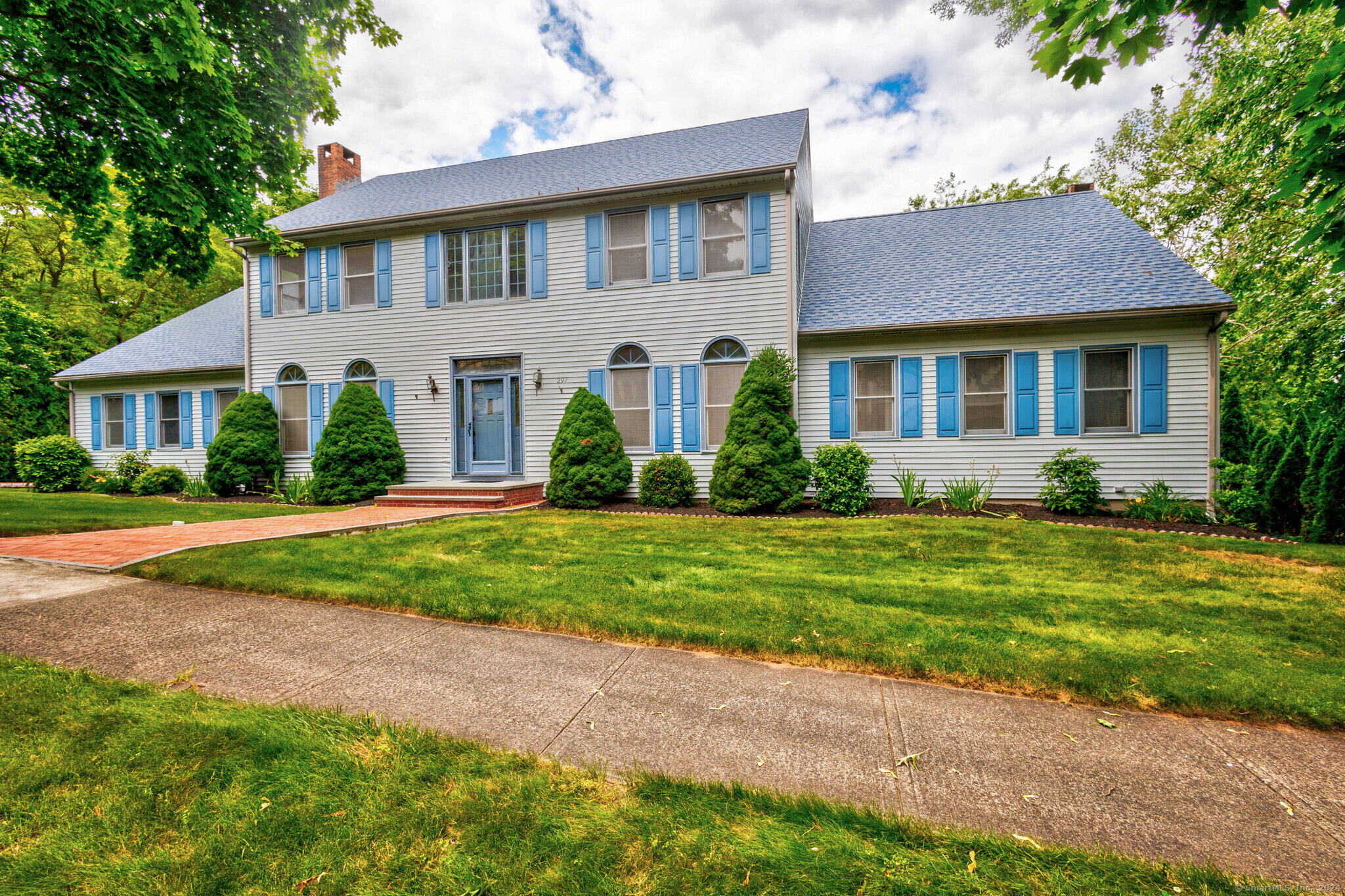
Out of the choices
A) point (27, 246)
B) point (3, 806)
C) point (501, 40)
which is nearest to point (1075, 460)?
point (3, 806)

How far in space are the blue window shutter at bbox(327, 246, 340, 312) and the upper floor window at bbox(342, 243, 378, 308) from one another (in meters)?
0.15

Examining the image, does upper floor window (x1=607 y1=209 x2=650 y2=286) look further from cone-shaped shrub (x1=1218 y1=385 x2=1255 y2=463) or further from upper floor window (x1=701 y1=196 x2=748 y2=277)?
cone-shaped shrub (x1=1218 y1=385 x2=1255 y2=463)

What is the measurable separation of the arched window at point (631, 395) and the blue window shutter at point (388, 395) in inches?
206

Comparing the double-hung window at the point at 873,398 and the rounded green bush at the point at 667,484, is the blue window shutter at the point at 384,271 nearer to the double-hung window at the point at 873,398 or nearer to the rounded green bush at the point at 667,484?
the rounded green bush at the point at 667,484

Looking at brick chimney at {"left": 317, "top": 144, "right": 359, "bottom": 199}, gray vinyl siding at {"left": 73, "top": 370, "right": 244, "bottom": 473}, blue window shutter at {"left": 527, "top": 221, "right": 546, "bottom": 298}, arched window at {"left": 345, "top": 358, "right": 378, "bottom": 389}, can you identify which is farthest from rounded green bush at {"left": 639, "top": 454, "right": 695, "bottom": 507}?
brick chimney at {"left": 317, "top": 144, "right": 359, "bottom": 199}

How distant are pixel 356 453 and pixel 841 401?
32.9ft

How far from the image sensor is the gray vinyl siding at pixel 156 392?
1438cm

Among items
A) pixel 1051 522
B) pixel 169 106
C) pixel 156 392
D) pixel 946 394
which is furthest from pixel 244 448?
pixel 1051 522

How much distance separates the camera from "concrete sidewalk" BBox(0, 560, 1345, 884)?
2.08m

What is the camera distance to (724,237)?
1090 cm

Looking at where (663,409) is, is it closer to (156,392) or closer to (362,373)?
(362,373)

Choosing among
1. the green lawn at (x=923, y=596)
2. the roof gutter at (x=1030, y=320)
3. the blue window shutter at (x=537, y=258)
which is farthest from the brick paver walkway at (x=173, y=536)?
the roof gutter at (x=1030, y=320)

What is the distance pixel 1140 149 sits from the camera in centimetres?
1691

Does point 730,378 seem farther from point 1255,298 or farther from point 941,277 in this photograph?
point 1255,298
